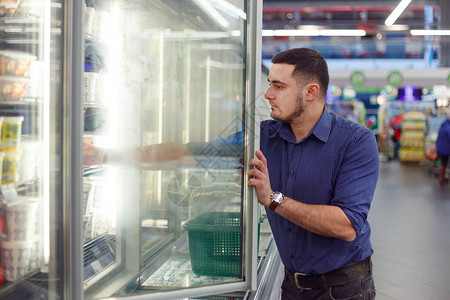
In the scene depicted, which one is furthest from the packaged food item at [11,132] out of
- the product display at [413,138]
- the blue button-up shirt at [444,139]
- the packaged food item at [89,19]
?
the product display at [413,138]

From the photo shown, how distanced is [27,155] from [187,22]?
89 centimetres

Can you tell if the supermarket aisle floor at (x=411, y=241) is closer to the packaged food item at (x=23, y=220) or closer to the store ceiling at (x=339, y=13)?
the packaged food item at (x=23, y=220)

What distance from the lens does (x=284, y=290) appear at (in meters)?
2.59

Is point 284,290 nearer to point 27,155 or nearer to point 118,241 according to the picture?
point 118,241

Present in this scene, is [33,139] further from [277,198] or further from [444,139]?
[444,139]

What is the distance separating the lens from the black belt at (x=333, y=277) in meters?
2.34

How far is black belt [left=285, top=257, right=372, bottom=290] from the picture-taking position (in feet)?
7.66

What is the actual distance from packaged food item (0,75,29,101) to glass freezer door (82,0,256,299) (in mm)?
318

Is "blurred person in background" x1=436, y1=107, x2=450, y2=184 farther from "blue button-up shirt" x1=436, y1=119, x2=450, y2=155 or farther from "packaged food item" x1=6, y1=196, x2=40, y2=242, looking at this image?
"packaged food item" x1=6, y1=196, x2=40, y2=242

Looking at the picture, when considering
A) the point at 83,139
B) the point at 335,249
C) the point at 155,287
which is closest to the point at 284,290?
the point at 335,249

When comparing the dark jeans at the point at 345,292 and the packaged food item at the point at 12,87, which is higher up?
the packaged food item at the point at 12,87

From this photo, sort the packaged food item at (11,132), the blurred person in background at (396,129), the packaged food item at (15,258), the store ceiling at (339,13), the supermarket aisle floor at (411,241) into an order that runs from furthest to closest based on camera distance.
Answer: the blurred person in background at (396,129) < the store ceiling at (339,13) < the supermarket aisle floor at (411,241) < the packaged food item at (15,258) < the packaged food item at (11,132)

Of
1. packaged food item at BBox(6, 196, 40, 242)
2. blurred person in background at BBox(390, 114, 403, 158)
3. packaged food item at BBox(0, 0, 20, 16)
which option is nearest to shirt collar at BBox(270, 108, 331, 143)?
packaged food item at BBox(6, 196, 40, 242)

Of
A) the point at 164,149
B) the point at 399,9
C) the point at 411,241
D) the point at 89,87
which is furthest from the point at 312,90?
the point at 399,9
